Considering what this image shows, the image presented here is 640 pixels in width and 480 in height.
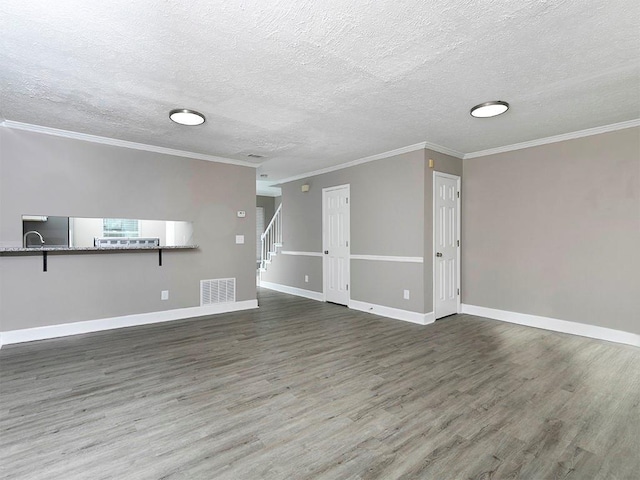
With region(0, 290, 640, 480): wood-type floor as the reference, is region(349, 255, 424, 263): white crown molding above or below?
above

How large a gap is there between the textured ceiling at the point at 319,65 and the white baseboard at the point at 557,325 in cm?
247

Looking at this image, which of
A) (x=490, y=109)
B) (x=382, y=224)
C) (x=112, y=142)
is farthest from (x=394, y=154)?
(x=112, y=142)

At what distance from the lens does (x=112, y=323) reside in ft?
14.6

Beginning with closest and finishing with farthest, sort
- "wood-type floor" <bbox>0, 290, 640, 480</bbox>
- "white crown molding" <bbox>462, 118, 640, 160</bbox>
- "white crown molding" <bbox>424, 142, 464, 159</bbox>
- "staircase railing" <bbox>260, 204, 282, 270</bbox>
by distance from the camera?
"wood-type floor" <bbox>0, 290, 640, 480</bbox>, "white crown molding" <bbox>462, 118, 640, 160</bbox>, "white crown molding" <bbox>424, 142, 464, 159</bbox>, "staircase railing" <bbox>260, 204, 282, 270</bbox>

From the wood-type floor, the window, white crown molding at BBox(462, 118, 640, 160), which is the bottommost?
the wood-type floor

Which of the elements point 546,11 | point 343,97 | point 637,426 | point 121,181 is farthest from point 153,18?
point 637,426

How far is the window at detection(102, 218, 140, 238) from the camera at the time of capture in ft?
14.9

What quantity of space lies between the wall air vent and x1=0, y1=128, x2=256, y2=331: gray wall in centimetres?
10

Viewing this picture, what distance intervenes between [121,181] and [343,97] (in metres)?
3.35

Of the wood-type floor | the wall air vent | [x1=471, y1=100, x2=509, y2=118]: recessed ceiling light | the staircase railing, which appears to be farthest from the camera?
the staircase railing

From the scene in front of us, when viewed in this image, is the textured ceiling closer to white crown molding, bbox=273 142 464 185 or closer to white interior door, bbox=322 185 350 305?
white crown molding, bbox=273 142 464 185

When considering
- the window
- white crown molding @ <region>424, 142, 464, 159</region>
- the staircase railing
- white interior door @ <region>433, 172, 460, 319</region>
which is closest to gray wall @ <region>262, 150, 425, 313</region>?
white crown molding @ <region>424, 142, 464, 159</region>

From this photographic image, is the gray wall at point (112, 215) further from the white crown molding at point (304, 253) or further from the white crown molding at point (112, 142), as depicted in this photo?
the white crown molding at point (304, 253)

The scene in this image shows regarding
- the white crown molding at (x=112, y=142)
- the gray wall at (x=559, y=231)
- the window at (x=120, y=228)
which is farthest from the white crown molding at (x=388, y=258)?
the window at (x=120, y=228)
